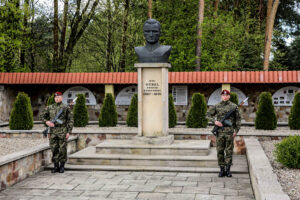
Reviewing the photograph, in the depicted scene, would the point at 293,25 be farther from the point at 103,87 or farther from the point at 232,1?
the point at 103,87

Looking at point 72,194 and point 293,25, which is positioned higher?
point 293,25

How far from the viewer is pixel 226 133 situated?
7.38 m

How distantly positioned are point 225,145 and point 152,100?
295cm

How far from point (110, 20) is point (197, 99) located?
1218 cm

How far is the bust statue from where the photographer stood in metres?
9.80

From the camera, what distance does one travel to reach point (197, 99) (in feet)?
43.9

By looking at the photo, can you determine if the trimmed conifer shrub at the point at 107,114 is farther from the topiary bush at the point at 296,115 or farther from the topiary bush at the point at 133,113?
the topiary bush at the point at 296,115

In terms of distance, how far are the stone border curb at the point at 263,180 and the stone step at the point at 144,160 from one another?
3.76ft

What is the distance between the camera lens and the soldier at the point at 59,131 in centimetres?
792

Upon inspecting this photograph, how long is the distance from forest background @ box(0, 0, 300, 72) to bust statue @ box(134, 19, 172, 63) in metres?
11.6

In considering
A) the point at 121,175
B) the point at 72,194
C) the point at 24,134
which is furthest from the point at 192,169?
the point at 24,134

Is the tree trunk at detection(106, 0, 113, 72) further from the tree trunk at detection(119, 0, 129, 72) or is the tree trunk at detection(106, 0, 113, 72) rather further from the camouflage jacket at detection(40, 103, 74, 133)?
the camouflage jacket at detection(40, 103, 74, 133)

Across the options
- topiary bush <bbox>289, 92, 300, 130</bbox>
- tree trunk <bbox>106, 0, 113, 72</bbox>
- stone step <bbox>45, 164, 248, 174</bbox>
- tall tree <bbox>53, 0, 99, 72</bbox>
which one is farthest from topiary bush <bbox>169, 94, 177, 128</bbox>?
tree trunk <bbox>106, 0, 113, 72</bbox>

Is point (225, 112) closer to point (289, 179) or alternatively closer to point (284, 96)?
point (289, 179)
